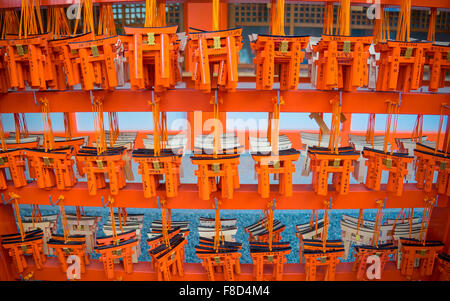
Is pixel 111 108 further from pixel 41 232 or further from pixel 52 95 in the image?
pixel 41 232

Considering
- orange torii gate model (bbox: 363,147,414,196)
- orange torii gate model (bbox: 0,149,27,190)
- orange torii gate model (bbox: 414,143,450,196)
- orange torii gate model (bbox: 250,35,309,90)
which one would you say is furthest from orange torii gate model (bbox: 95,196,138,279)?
orange torii gate model (bbox: 414,143,450,196)

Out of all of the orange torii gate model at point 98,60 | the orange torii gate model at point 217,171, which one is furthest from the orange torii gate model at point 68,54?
the orange torii gate model at point 217,171

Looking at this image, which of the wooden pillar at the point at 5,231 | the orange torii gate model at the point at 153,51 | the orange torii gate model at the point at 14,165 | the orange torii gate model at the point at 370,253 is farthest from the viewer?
the wooden pillar at the point at 5,231

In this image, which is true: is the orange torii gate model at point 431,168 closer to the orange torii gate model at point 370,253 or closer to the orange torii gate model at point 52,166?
the orange torii gate model at point 370,253

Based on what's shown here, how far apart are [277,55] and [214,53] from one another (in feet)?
1.27

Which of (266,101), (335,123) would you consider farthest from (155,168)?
(335,123)

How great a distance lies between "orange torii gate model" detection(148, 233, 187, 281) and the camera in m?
2.12

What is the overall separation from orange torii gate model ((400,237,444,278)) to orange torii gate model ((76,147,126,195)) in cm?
217

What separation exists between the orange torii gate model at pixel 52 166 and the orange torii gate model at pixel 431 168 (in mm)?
2469

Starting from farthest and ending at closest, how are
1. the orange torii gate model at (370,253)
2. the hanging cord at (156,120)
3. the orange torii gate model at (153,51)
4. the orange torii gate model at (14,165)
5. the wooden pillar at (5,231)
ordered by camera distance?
the wooden pillar at (5,231), the orange torii gate model at (370,253), the orange torii gate model at (14,165), the hanging cord at (156,120), the orange torii gate model at (153,51)

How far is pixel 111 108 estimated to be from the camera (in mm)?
2053

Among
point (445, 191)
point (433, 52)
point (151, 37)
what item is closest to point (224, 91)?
point (151, 37)

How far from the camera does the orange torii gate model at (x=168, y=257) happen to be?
6.96 ft

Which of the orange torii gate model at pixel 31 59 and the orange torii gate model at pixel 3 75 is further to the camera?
the orange torii gate model at pixel 3 75
